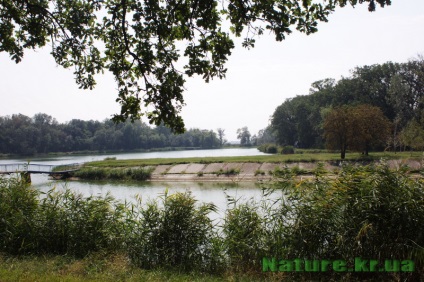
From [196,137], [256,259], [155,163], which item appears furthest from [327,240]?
[196,137]

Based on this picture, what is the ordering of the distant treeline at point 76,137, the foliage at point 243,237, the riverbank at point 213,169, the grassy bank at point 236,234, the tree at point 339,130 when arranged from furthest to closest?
1. the distant treeline at point 76,137
2. the tree at point 339,130
3. the riverbank at point 213,169
4. the foliage at point 243,237
5. the grassy bank at point 236,234

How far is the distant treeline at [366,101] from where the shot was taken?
170ft

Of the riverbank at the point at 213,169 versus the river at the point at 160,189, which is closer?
the river at the point at 160,189

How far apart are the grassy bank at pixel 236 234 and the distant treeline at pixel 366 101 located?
113 feet

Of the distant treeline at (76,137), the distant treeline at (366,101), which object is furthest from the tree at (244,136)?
the distant treeline at (366,101)

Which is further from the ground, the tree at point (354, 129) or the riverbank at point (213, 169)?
the tree at point (354, 129)

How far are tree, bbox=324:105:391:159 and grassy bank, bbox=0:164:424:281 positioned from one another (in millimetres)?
28403

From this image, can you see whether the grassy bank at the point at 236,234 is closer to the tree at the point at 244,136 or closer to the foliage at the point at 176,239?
the foliage at the point at 176,239

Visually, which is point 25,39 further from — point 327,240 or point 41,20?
point 327,240

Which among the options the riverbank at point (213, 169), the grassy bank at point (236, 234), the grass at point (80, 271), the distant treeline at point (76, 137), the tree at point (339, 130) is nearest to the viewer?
the grass at point (80, 271)

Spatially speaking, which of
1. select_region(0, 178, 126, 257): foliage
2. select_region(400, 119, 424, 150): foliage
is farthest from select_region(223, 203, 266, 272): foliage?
select_region(400, 119, 424, 150): foliage

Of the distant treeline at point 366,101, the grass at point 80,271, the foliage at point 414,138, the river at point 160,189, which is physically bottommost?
the river at point 160,189

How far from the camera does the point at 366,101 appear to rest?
56.9m

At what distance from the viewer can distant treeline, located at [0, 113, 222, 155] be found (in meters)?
87.7
